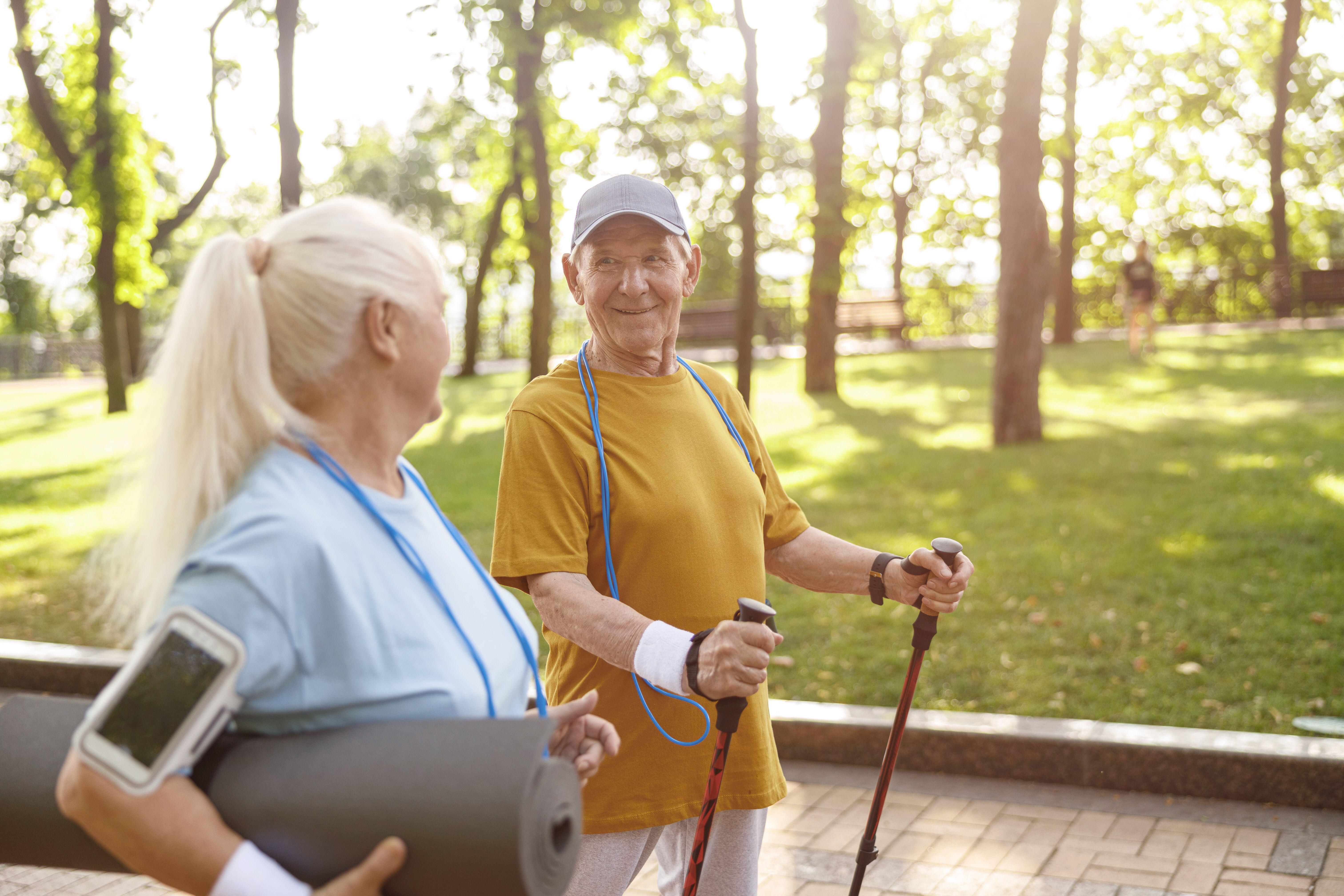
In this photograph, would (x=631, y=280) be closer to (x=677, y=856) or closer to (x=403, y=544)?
(x=403, y=544)

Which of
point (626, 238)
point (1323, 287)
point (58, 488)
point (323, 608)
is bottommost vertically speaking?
point (58, 488)

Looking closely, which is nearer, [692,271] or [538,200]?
[692,271]

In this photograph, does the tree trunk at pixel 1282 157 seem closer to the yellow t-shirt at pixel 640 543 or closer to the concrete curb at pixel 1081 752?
the concrete curb at pixel 1081 752

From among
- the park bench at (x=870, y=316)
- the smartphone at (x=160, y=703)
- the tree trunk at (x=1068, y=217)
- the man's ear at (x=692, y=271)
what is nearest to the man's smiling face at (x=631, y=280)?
the man's ear at (x=692, y=271)

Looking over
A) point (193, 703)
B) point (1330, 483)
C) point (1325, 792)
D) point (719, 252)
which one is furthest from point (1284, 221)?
point (193, 703)

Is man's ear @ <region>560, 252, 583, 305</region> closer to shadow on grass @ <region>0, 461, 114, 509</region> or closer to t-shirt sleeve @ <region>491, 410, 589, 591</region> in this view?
t-shirt sleeve @ <region>491, 410, 589, 591</region>

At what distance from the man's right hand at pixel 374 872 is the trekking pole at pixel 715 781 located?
87 centimetres

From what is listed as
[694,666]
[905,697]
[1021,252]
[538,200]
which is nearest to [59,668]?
[905,697]

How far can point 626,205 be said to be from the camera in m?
2.54

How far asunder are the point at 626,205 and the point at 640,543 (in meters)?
0.73

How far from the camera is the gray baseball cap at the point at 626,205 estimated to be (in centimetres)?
254

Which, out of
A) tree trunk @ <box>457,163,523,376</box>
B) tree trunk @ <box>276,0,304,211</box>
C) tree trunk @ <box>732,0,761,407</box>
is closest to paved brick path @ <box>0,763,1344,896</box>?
tree trunk @ <box>276,0,304,211</box>

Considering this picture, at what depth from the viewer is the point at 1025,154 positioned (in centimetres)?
1152

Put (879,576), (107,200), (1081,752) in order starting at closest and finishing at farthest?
1. (879,576)
2. (1081,752)
3. (107,200)
